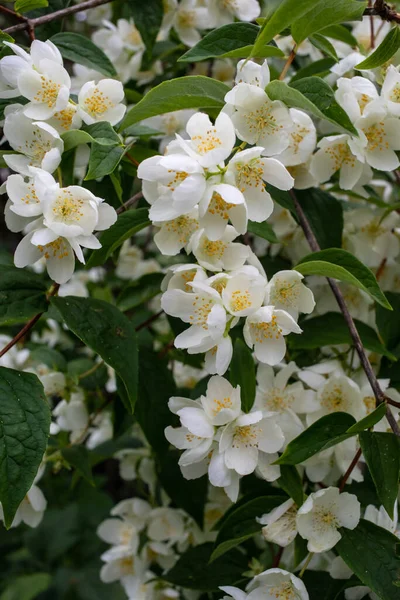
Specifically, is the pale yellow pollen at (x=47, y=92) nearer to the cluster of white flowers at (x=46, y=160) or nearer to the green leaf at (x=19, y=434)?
the cluster of white flowers at (x=46, y=160)

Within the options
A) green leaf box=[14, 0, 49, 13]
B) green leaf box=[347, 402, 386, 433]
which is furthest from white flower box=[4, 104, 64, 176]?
green leaf box=[347, 402, 386, 433]

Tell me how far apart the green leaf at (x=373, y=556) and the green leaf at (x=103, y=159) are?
0.64m

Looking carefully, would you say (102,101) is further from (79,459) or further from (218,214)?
(79,459)

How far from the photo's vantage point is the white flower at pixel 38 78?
0.97 m

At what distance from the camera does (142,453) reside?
163cm

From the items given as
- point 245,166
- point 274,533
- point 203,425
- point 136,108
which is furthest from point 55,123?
point 274,533

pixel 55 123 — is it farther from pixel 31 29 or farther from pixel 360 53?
pixel 360 53

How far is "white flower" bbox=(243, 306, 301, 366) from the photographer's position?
3.10ft

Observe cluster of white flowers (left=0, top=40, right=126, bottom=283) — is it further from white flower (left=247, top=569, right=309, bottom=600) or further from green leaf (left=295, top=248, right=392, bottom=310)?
white flower (left=247, top=569, right=309, bottom=600)

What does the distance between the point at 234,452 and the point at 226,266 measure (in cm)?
28

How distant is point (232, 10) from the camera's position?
4.81 feet

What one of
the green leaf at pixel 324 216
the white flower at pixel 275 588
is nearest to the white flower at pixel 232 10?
the green leaf at pixel 324 216

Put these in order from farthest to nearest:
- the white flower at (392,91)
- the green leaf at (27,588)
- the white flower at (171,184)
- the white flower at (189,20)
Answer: the green leaf at (27,588)
the white flower at (189,20)
the white flower at (392,91)
the white flower at (171,184)

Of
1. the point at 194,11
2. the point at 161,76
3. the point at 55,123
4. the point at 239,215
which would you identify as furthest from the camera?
the point at 161,76
